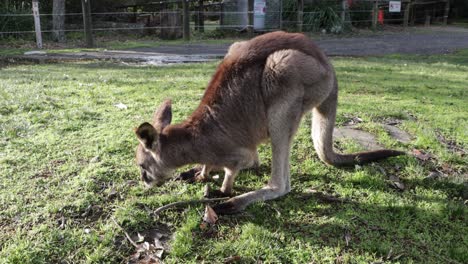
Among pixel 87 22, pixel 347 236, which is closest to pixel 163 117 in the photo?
pixel 347 236

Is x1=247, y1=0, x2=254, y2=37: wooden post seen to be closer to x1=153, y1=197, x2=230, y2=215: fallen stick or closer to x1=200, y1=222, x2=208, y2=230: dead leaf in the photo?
x1=153, y1=197, x2=230, y2=215: fallen stick

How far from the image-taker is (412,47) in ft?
37.6

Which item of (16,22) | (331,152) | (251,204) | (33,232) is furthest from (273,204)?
(16,22)

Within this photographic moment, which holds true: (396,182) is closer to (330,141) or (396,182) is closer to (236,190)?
(330,141)

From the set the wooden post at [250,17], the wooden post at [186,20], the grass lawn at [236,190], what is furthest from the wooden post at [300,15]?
the grass lawn at [236,190]

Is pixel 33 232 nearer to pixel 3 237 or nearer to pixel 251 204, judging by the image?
pixel 3 237

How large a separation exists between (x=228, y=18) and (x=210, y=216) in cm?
1326

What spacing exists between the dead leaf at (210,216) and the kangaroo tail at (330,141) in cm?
108

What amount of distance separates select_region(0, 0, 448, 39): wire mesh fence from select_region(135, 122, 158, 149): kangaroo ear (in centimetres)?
1020

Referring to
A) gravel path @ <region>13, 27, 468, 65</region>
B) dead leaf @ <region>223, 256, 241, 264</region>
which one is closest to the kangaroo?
dead leaf @ <region>223, 256, 241, 264</region>

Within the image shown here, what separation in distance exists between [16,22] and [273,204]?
12.2 meters

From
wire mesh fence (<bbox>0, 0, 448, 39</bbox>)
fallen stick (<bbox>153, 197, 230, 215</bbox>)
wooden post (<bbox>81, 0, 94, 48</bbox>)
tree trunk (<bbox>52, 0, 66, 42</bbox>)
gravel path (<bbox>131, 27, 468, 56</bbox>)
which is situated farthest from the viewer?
wire mesh fence (<bbox>0, 0, 448, 39</bbox>)

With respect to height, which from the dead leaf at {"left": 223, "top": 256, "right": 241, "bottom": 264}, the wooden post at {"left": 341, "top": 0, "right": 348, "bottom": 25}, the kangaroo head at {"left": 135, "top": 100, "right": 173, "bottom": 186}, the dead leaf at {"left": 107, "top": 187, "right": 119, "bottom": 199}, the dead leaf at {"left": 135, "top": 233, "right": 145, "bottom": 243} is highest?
the wooden post at {"left": 341, "top": 0, "right": 348, "bottom": 25}

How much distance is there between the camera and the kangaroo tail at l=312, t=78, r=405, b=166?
3039mm
